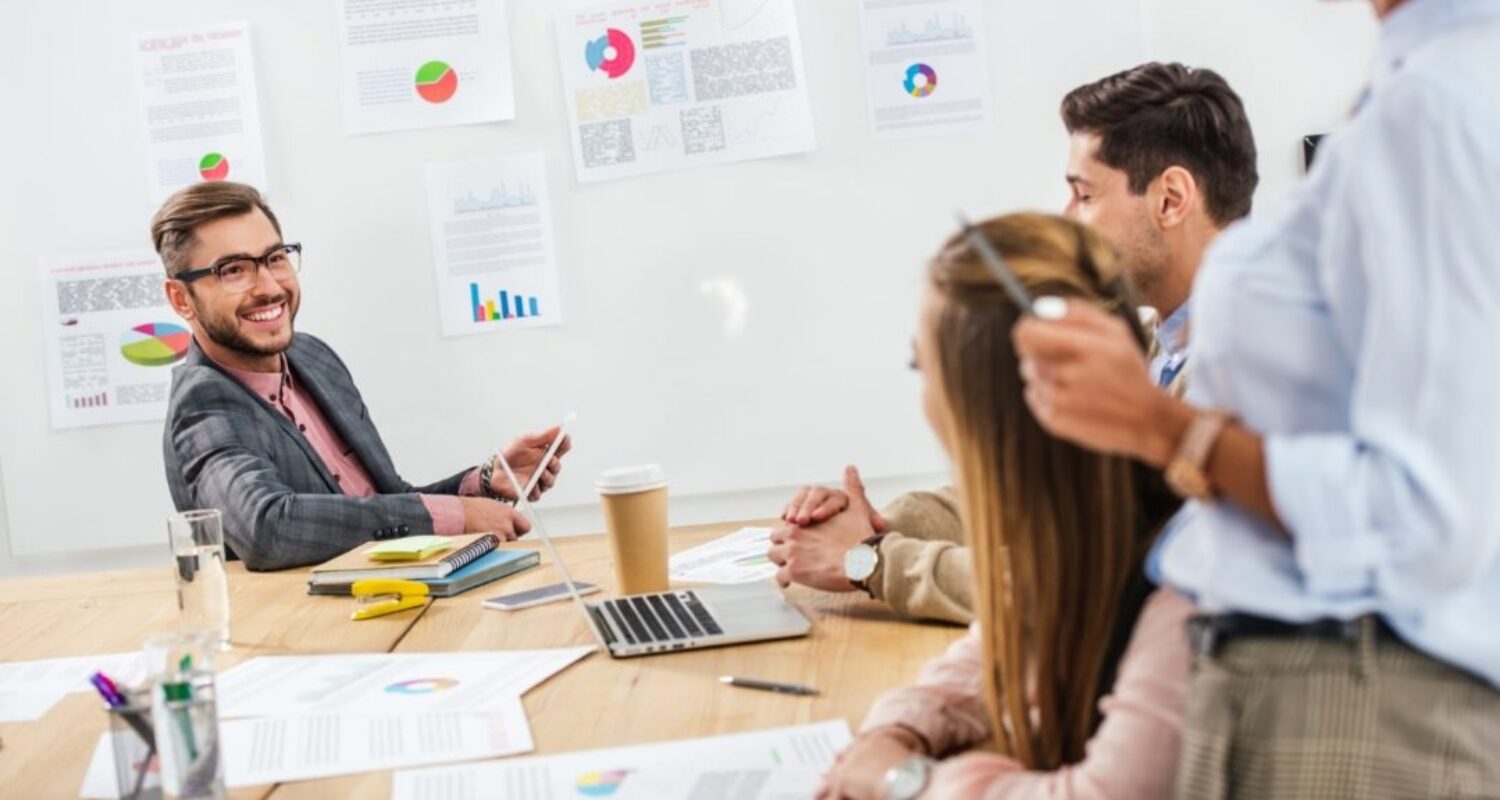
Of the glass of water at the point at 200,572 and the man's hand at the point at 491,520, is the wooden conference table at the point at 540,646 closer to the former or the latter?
the glass of water at the point at 200,572

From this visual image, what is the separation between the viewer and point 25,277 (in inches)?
136

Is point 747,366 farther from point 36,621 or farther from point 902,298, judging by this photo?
point 36,621

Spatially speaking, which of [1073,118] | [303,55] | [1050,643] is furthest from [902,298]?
[1050,643]

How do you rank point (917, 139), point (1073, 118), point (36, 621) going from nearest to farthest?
point (36, 621)
point (1073, 118)
point (917, 139)

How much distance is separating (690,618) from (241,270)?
155cm

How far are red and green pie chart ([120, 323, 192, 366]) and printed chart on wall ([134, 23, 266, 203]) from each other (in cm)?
30

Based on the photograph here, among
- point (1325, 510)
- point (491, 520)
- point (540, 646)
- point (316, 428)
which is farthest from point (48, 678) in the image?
point (1325, 510)

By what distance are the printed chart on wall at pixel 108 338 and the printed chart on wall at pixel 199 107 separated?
0.21 m

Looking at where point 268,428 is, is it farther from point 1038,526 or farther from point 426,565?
point 1038,526

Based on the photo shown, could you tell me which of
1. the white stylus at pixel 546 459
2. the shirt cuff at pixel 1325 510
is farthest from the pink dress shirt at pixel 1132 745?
the white stylus at pixel 546 459

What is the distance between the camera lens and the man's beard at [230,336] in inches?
111

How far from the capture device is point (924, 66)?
334 centimetres

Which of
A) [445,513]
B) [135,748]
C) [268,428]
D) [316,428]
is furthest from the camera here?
[316,428]

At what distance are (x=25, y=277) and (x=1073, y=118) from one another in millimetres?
2430
